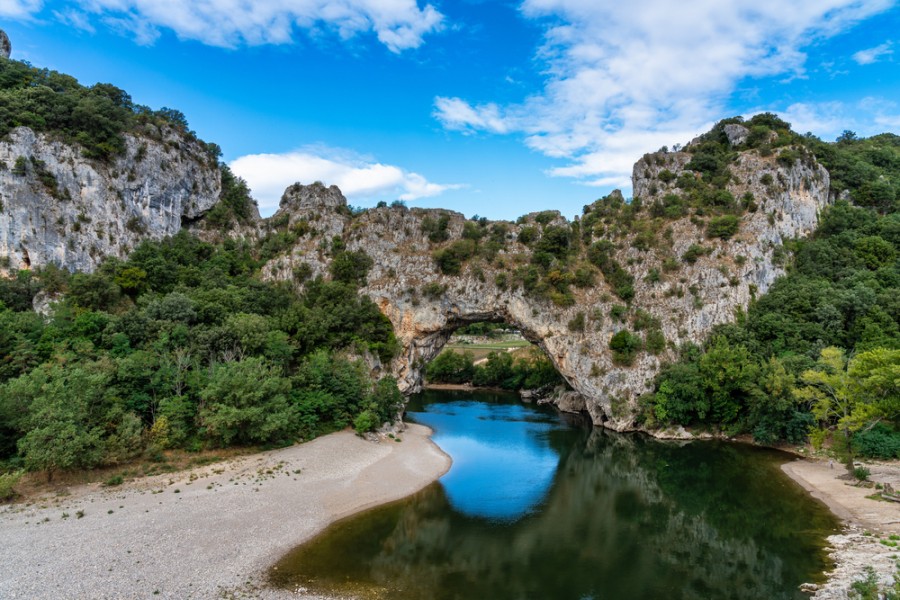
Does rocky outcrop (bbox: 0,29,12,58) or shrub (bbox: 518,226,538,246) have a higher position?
rocky outcrop (bbox: 0,29,12,58)

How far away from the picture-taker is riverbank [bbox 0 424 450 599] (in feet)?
54.9

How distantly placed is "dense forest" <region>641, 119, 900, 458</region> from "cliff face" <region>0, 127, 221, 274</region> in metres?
56.3

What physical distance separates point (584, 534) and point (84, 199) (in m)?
53.2

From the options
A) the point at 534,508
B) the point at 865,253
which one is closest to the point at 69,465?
the point at 534,508

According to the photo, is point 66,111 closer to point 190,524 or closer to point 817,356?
point 190,524

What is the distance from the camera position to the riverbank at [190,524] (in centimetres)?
1673

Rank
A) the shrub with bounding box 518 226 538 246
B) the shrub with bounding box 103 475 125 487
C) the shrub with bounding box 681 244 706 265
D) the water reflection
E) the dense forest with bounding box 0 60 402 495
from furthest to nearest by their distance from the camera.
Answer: the shrub with bounding box 518 226 538 246 < the shrub with bounding box 681 244 706 265 < the water reflection < the dense forest with bounding box 0 60 402 495 < the shrub with bounding box 103 475 125 487

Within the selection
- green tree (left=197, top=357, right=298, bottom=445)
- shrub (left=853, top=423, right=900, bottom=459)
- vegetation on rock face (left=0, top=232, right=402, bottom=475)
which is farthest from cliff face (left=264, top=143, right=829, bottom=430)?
green tree (left=197, top=357, right=298, bottom=445)

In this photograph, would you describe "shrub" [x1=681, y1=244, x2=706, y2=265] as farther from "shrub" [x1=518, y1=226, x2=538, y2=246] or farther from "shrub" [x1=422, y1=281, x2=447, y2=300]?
"shrub" [x1=422, y1=281, x2=447, y2=300]

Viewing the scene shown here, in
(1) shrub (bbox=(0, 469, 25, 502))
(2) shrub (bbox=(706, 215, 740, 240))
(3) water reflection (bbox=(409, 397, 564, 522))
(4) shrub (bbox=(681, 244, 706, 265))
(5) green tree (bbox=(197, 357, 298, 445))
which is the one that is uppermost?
(2) shrub (bbox=(706, 215, 740, 240))

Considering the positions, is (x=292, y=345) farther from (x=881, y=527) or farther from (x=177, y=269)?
(x=881, y=527)

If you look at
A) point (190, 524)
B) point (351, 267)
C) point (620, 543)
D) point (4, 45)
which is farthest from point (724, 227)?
point (4, 45)

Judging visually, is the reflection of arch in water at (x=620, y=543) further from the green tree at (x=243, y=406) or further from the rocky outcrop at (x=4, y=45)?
the rocky outcrop at (x=4, y=45)

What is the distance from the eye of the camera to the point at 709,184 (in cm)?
5675
